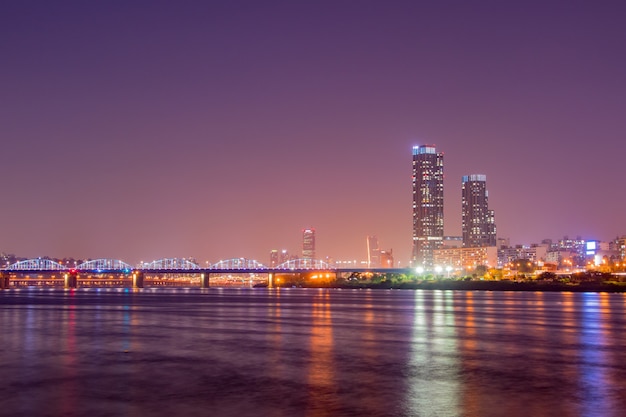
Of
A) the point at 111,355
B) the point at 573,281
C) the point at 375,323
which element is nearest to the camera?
the point at 111,355

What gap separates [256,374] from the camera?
27656 millimetres

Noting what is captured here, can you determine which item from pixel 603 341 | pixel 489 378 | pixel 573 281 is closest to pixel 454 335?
pixel 603 341

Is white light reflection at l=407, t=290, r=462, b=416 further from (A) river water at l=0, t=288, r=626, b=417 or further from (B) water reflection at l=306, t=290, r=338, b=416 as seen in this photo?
(B) water reflection at l=306, t=290, r=338, b=416

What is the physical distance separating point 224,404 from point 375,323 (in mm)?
34725

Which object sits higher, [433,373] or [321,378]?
[321,378]

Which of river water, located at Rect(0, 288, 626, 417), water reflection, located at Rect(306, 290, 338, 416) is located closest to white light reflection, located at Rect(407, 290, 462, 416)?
river water, located at Rect(0, 288, 626, 417)

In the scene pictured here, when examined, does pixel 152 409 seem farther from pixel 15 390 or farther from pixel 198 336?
pixel 198 336

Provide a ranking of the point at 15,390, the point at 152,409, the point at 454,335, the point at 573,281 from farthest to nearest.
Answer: the point at 573,281, the point at 454,335, the point at 15,390, the point at 152,409

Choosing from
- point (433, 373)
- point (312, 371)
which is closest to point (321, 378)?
point (312, 371)

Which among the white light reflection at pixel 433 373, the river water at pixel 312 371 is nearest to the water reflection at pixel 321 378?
the river water at pixel 312 371

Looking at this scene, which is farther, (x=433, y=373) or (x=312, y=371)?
(x=312, y=371)

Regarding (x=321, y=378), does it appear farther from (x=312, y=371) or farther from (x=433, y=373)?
(x=433, y=373)

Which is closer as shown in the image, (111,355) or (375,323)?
(111,355)

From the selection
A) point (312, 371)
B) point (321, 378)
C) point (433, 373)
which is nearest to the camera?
point (321, 378)
